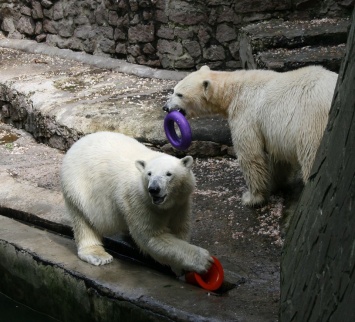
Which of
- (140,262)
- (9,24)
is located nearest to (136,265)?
(140,262)

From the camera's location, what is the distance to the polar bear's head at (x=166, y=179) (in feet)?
13.2

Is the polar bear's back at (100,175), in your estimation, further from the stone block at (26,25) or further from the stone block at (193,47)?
the stone block at (26,25)

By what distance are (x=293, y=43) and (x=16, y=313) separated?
334 cm

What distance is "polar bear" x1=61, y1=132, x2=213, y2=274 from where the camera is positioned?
413 cm

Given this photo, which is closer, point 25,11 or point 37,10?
point 37,10

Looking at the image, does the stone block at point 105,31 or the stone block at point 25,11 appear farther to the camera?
the stone block at point 25,11

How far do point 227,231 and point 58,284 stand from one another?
4.03 ft

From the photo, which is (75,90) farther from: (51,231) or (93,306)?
(93,306)

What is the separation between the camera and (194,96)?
18.2 feet

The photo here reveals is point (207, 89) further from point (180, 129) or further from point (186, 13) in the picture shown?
point (186, 13)

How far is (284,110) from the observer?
16.1 feet

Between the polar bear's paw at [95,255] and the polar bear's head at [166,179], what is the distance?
61 cm

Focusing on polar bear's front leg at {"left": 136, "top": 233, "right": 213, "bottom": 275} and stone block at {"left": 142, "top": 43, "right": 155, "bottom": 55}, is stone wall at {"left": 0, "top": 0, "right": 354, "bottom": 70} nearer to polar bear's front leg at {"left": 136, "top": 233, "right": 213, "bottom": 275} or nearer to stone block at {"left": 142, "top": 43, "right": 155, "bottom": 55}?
stone block at {"left": 142, "top": 43, "right": 155, "bottom": 55}

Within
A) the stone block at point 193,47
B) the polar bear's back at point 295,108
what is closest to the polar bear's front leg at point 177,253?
the polar bear's back at point 295,108
